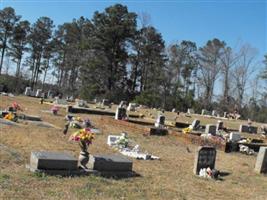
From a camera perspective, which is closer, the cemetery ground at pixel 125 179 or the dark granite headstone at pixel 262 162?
the cemetery ground at pixel 125 179

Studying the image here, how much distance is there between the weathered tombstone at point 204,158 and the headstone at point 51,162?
3.55m

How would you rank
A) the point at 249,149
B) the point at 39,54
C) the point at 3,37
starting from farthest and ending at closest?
the point at 39,54 → the point at 3,37 → the point at 249,149

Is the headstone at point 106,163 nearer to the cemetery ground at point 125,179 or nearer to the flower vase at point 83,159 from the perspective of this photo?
the flower vase at point 83,159

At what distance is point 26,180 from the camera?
8.31 m

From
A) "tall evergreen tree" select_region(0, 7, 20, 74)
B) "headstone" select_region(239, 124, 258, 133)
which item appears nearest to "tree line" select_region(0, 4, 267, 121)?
"tall evergreen tree" select_region(0, 7, 20, 74)

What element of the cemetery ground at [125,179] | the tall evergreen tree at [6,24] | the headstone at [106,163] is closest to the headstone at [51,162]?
the cemetery ground at [125,179]

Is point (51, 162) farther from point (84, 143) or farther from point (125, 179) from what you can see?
point (125, 179)

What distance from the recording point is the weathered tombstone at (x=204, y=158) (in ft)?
38.2

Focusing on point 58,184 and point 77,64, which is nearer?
point 58,184

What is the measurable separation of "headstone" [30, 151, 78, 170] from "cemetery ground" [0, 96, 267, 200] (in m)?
0.24

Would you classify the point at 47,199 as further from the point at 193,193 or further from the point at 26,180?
the point at 193,193

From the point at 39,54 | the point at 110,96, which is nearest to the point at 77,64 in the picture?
the point at 39,54

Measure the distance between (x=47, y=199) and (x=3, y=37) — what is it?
196 ft

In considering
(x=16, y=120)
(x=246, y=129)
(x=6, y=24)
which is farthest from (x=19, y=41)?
(x=16, y=120)
